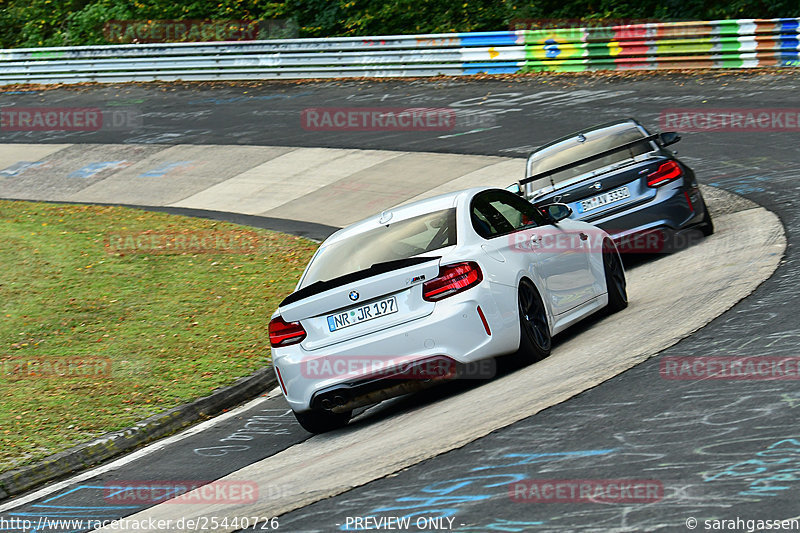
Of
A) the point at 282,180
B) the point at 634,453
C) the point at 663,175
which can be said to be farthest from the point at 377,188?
the point at 634,453

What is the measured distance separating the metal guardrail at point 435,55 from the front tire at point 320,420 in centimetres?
1842

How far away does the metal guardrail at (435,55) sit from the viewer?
80.9 feet

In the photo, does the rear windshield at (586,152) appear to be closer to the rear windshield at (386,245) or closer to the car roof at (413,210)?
the car roof at (413,210)

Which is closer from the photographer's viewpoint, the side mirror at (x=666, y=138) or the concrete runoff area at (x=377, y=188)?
the side mirror at (x=666, y=138)

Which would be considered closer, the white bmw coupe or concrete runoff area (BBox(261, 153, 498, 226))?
the white bmw coupe

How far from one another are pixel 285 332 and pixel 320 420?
0.73 metres

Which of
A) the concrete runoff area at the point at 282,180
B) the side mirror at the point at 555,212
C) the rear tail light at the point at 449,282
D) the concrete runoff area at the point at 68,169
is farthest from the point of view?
the concrete runoff area at the point at 68,169

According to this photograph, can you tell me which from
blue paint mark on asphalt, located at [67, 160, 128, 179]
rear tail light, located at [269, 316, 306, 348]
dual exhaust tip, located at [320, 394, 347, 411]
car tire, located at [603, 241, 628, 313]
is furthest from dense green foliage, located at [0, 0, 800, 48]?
dual exhaust tip, located at [320, 394, 347, 411]

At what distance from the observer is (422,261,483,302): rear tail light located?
7.80 meters

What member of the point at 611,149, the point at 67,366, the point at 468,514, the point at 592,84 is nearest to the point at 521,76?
the point at 592,84

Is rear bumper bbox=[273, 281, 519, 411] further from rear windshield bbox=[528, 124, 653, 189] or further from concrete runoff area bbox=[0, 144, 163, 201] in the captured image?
concrete runoff area bbox=[0, 144, 163, 201]

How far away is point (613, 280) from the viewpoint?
989 centimetres

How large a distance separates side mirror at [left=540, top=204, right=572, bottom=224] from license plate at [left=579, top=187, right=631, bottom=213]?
2449mm

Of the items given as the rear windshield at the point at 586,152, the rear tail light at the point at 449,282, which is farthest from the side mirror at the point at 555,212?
the rear windshield at the point at 586,152
